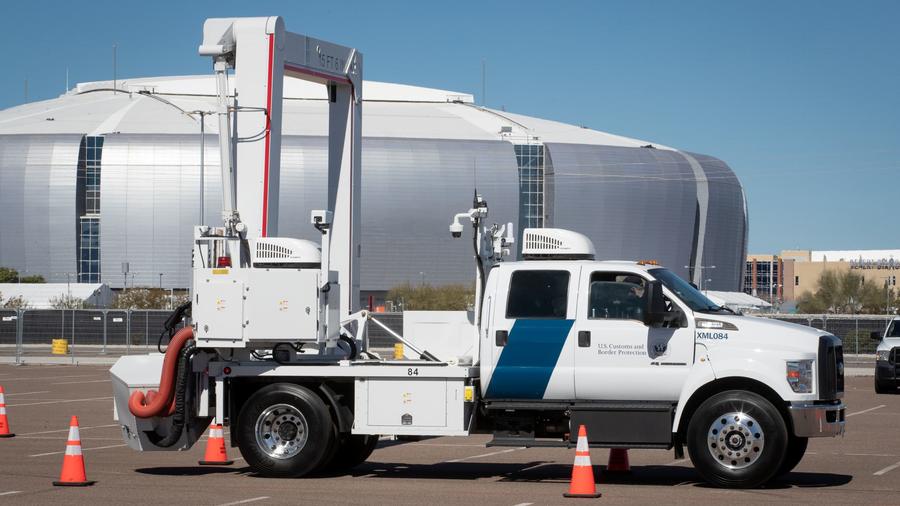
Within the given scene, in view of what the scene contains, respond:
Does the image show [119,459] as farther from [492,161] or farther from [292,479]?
[492,161]

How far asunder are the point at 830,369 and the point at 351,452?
5.69 metres

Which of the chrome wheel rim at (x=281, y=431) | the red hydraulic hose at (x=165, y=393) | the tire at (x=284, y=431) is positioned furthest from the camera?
the red hydraulic hose at (x=165, y=393)

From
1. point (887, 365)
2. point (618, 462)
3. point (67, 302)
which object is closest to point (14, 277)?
point (67, 302)

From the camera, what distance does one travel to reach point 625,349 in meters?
13.9

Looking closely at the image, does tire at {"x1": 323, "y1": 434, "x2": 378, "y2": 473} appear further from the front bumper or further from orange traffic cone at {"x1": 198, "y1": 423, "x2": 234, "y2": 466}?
the front bumper

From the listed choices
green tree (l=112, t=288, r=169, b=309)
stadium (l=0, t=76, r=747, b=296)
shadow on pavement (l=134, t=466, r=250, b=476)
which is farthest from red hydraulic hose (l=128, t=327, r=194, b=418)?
stadium (l=0, t=76, r=747, b=296)

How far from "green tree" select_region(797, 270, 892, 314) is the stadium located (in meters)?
19.2

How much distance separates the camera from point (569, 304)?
14156 millimetres

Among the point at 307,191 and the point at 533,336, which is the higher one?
the point at 307,191

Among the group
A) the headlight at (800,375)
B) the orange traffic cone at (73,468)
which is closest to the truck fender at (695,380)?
the headlight at (800,375)

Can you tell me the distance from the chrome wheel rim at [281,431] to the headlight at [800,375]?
206 inches

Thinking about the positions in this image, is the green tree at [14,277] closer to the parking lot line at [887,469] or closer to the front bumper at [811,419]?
the parking lot line at [887,469]

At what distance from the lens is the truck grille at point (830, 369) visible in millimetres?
13602

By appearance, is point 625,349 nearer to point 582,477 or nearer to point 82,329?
point 582,477
